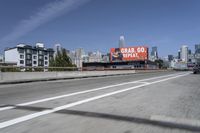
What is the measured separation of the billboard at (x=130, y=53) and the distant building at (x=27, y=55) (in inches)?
2419

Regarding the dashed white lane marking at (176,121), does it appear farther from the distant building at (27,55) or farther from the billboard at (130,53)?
the distant building at (27,55)

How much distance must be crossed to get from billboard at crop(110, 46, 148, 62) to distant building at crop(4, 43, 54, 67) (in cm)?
6145

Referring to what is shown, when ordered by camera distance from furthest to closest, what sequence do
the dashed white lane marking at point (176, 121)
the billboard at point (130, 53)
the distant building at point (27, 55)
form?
the distant building at point (27, 55)
the billboard at point (130, 53)
the dashed white lane marking at point (176, 121)

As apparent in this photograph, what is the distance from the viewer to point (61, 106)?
24.1 ft

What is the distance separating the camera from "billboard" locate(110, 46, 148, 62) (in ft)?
305

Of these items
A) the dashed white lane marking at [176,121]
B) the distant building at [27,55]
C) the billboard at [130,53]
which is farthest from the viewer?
the distant building at [27,55]

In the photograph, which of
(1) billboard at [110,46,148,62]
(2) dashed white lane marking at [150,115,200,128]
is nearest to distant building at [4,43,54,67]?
(1) billboard at [110,46,148,62]

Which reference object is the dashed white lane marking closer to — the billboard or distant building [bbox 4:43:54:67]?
the billboard

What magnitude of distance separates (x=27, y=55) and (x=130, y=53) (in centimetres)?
7125

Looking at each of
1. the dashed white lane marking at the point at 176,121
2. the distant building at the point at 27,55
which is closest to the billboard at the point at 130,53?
the distant building at the point at 27,55

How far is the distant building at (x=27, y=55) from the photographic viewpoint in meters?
141

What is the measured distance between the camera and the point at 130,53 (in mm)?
94625

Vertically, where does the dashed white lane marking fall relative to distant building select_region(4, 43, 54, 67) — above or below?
below

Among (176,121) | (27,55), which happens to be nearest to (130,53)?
(27,55)
